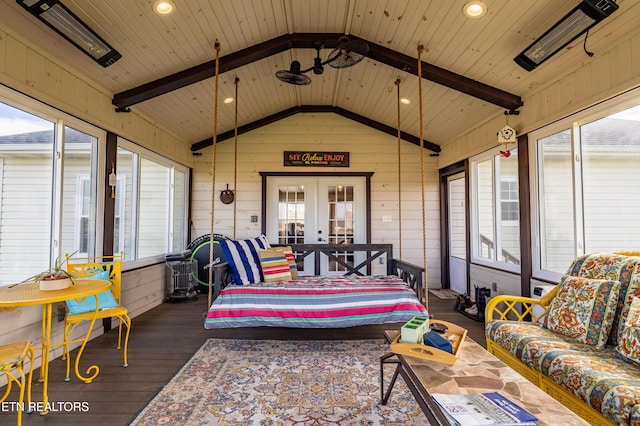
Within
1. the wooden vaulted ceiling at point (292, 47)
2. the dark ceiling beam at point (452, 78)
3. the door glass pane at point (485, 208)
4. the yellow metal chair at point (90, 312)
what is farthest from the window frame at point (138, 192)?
the door glass pane at point (485, 208)

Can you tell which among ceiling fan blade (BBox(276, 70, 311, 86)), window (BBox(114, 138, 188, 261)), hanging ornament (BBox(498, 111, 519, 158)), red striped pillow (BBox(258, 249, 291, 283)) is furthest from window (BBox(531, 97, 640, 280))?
window (BBox(114, 138, 188, 261))

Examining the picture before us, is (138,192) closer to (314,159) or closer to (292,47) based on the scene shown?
(292,47)

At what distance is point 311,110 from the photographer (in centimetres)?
609

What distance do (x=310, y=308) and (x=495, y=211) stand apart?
9.98 ft

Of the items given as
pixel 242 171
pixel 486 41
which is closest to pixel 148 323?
pixel 242 171

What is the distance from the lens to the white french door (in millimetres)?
6039

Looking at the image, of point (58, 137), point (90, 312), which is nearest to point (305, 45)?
point (58, 137)

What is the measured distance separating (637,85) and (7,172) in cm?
485

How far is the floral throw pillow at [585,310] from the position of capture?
203 cm

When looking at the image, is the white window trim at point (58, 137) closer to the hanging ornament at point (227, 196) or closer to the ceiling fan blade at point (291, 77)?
the ceiling fan blade at point (291, 77)

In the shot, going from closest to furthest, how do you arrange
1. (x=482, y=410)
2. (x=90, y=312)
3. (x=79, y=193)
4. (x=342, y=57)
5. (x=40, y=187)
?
(x=482, y=410) → (x=90, y=312) → (x=40, y=187) → (x=342, y=57) → (x=79, y=193)

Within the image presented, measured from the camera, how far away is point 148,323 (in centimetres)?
392

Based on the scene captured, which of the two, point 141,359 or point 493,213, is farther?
point 493,213

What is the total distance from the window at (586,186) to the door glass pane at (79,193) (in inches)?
188
